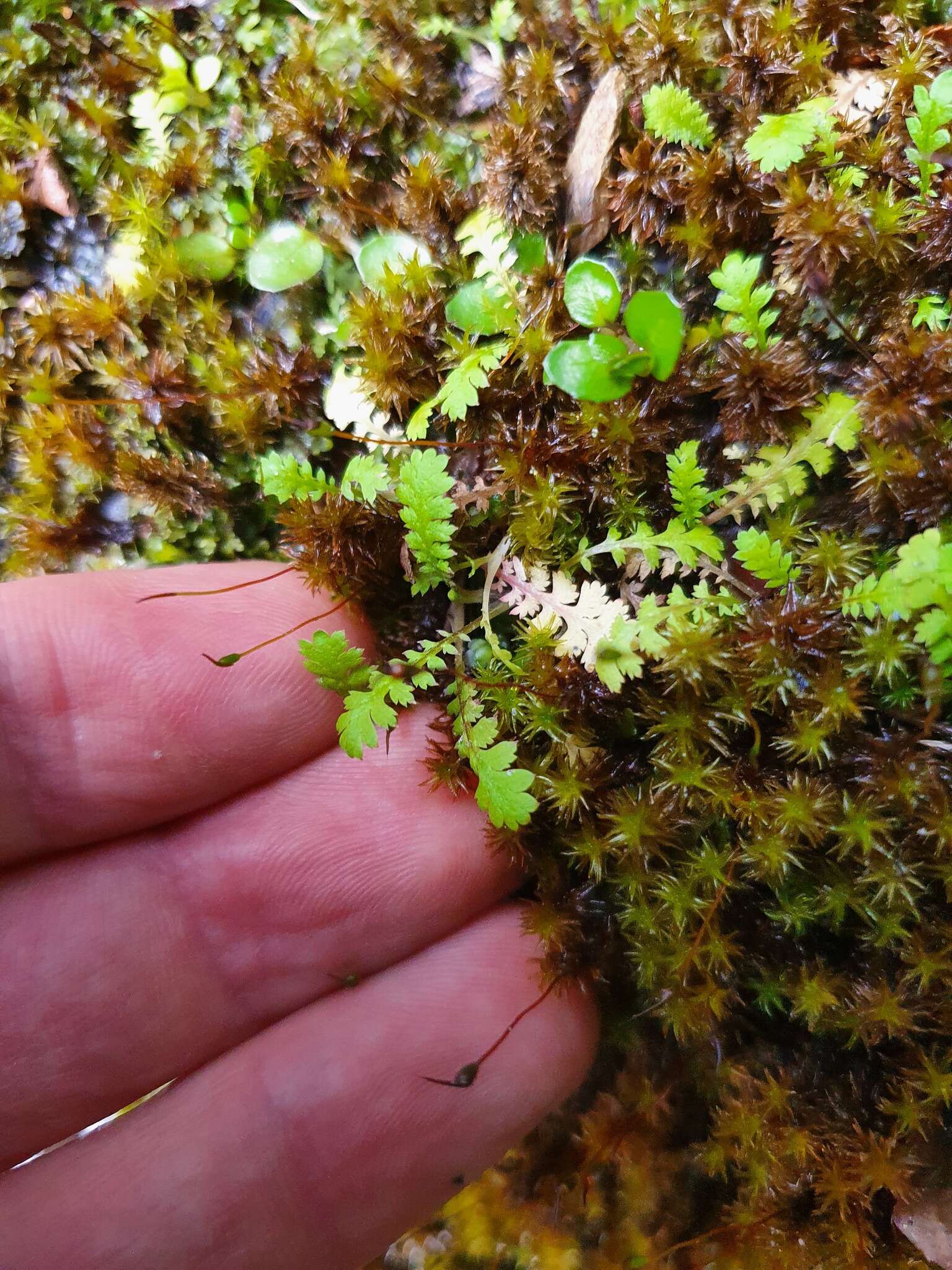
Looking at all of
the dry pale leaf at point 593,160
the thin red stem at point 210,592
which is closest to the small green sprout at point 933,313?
the dry pale leaf at point 593,160

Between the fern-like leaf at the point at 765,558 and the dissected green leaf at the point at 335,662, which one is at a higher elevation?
the fern-like leaf at the point at 765,558

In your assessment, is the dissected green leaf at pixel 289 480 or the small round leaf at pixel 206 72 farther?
the small round leaf at pixel 206 72

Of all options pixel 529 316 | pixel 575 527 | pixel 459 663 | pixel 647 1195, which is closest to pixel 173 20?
pixel 529 316

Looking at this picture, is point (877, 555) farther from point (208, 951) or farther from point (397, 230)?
point (208, 951)

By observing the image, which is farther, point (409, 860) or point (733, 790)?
point (409, 860)

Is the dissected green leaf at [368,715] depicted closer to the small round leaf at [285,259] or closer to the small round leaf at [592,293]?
the small round leaf at [592,293]
